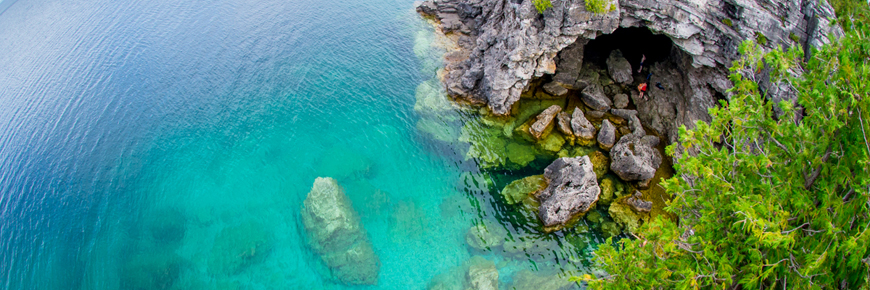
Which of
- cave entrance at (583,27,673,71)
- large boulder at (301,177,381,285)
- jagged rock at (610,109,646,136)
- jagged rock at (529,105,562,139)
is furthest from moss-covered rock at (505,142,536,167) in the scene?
cave entrance at (583,27,673,71)

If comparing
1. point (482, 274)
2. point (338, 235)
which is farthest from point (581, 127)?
point (338, 235)

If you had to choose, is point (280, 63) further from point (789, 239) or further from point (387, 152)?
point (789, 239)

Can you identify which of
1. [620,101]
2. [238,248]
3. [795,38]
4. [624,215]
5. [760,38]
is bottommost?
[238,248]

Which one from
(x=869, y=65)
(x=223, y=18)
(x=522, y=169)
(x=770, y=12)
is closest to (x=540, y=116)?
(x=522, y=169)

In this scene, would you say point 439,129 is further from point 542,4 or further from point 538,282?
point 538,282

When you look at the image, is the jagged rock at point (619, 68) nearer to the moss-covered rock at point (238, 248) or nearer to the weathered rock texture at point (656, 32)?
the weathered rock texture at point (656, 32)

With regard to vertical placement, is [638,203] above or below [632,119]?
below
